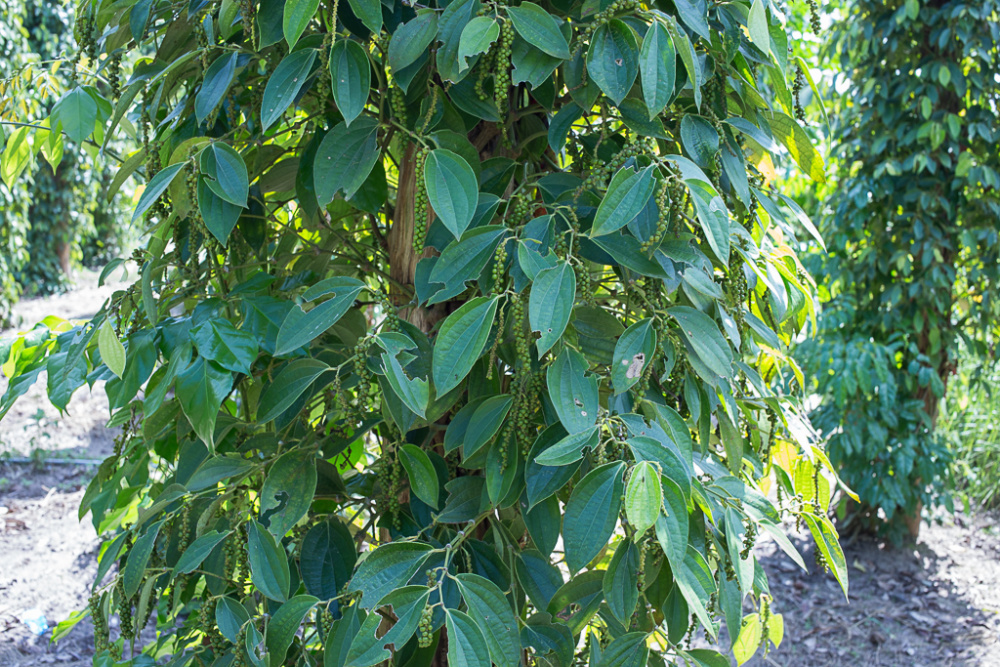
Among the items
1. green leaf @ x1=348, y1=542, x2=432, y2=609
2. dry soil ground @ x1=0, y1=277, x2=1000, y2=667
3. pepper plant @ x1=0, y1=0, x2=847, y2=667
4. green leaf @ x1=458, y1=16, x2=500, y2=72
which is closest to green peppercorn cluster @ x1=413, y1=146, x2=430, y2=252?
pepper plant @ x1=0, y1=0, x2=847, y2=667

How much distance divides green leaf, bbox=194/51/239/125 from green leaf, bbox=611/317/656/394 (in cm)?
51

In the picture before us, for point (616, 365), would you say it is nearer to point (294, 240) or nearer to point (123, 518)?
point (294, 240)

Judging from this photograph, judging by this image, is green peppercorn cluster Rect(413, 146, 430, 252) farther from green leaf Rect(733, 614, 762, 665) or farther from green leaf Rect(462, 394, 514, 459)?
green leaf Rect(733, 614, 762, 665)

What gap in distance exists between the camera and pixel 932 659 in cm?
232

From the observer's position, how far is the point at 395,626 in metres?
0.69

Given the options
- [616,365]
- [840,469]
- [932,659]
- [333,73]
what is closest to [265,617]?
[616,365]

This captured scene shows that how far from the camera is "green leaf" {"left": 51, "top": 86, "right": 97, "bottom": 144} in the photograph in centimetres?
95

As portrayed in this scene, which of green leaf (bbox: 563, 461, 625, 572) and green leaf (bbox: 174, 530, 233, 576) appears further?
green leaf (bbox: 174, 530, 233, 576)

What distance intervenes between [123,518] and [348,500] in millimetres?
573

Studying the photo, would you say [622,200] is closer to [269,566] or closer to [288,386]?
[288,386]

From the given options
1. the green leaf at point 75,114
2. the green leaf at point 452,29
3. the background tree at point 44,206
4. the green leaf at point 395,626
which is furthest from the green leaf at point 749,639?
the background tree at point 44,206

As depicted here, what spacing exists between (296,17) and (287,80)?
0.29 feet

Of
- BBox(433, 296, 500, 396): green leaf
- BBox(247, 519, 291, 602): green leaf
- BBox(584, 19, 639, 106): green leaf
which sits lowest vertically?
BBox(247, 519, 291, 602): green leaf

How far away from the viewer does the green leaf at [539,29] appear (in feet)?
2.47
